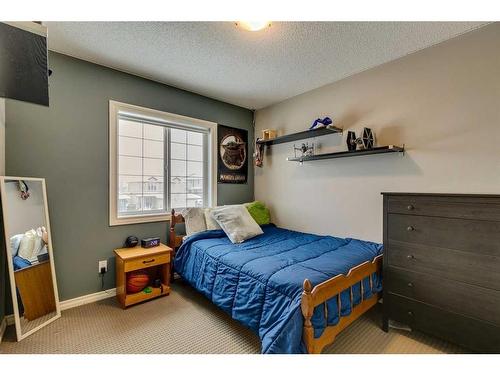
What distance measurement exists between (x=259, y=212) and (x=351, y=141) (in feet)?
5.06

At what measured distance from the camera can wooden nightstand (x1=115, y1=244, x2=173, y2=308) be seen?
2219 mm

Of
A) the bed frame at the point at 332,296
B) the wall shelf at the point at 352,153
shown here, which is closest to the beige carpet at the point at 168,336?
the bed frame at the point at 332,296

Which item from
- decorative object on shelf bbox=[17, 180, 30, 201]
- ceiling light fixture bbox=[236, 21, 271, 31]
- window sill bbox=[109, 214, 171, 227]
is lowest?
window sill bbox=[109, 214, 171, 227]

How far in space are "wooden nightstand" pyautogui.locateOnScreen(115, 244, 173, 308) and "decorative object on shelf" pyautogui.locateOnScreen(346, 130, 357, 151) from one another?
2249 millimetres

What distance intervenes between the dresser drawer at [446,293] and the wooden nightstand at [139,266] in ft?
6.94

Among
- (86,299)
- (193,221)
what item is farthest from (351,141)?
(86,299)

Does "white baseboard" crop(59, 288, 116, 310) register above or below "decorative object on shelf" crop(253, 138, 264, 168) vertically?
below

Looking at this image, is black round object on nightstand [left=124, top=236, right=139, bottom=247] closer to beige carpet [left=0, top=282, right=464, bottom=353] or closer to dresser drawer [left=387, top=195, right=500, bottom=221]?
beige carpet [left=0, top=282, right=464, bottom=353]

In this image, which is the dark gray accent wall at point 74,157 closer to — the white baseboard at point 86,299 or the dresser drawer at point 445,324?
A: the white baseboard at point 86,299

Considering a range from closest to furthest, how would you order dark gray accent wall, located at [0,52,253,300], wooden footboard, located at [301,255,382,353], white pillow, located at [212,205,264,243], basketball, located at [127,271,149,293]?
wooden footboard, located at [301,255,382,353] → dark gray accent wall, located at [0,52,253,300] → basketball, located at [127,271,149,293] → white pillow, located at [212,205,264,243]

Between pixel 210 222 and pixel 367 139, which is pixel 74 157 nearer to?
pixel 210 222

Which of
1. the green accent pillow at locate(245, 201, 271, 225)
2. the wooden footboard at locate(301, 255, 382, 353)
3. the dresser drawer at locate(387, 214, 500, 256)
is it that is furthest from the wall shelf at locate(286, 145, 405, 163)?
the wooden footboard at locate(301, 255, 382, 353)

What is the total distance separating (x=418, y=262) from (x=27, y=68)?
2.79 m

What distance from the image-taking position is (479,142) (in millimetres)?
1824
